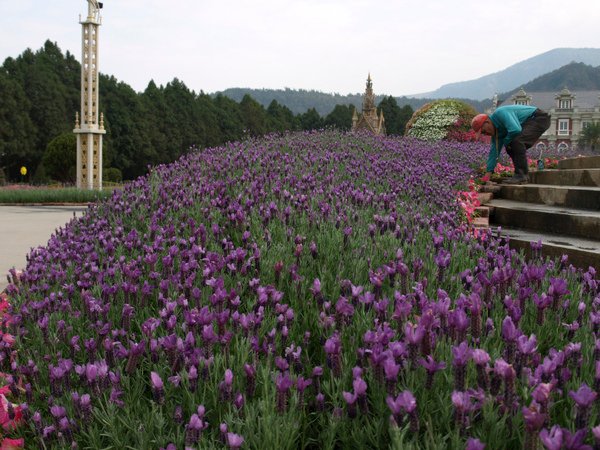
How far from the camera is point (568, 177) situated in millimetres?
8648

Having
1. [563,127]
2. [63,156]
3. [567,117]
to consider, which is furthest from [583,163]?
[563,127]

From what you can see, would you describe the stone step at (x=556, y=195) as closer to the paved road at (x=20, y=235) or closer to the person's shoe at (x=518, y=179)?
the person's shoe at (x=518, y=179)

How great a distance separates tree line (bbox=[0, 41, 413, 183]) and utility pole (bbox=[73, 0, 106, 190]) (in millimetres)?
6967

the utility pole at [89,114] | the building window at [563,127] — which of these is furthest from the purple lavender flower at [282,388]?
the building window at [563,127]

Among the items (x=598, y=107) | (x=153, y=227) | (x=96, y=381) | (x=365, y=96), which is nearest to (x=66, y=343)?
(x=96, y=381)

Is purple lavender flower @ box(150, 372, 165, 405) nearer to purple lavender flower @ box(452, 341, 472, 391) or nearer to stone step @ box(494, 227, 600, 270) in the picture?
purple lavender flower @ box(452, 341, 472, 391)

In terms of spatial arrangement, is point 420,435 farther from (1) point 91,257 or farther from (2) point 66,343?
(1) point 91,257

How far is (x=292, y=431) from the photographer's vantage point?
5.97 feet

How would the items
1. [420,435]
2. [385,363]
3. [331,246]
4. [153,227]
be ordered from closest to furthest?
[385,363] → [420,435] → [331,246] → [153,227]

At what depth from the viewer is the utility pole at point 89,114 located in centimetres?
2852

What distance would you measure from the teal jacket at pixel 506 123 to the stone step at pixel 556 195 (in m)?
0.64

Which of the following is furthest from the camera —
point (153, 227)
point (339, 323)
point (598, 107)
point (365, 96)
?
point (598, 107)

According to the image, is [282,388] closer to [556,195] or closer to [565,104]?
[556,195]

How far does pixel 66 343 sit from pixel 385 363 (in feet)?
5.95
